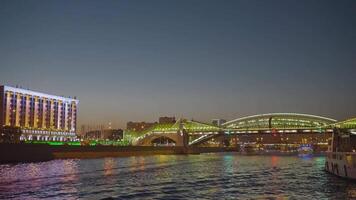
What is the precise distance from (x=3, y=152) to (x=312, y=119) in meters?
108

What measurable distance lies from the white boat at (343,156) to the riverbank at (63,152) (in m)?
42.9

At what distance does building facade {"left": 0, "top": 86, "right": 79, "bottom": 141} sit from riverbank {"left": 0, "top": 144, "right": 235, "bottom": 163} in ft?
102

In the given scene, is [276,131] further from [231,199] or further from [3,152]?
[231,199]

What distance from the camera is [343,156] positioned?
35812 millimetres

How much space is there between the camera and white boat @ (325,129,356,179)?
112ft

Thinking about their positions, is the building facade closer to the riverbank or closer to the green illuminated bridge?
the green illuminated bridge

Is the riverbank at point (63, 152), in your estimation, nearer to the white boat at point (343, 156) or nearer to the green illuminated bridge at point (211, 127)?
the green illuminated bridge at point (211, 127)

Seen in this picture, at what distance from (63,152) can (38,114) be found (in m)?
58.1

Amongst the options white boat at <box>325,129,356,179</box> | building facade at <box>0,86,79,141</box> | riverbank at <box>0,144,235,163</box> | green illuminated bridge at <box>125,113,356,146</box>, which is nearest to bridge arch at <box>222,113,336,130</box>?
green illuminated bridge at <box>125,113,356,146</box>

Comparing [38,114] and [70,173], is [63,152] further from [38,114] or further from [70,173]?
[38,114]

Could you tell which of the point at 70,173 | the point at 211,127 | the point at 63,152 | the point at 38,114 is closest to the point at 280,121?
the point at 211,127

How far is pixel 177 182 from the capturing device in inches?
1337

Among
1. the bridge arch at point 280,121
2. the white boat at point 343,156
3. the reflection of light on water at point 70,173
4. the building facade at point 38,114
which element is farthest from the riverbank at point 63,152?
the white boat at point 343,156

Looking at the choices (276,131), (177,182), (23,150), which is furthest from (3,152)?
(276,131)
